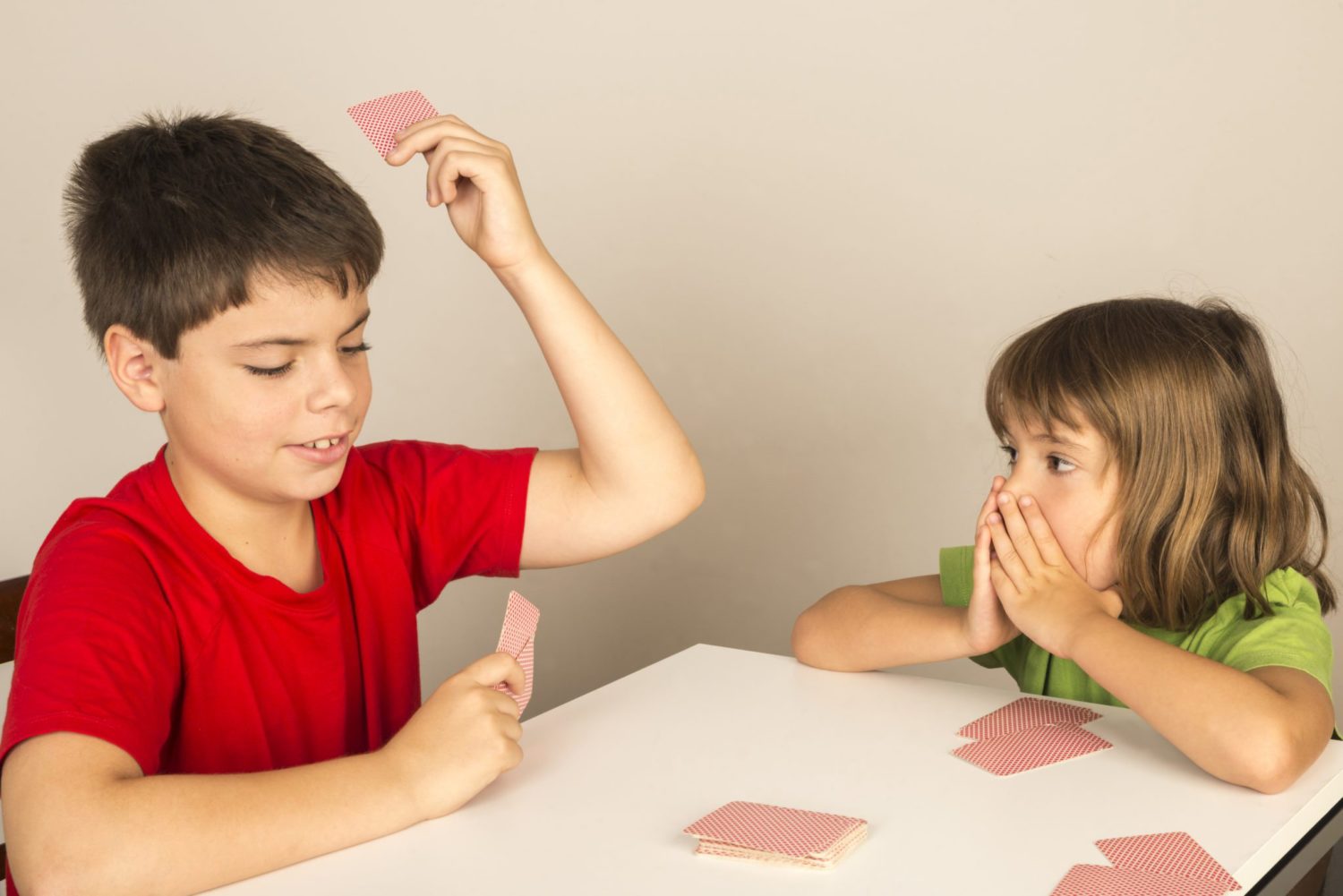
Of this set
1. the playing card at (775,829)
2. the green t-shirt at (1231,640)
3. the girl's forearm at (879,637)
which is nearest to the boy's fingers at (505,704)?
the playing card at (775,829)

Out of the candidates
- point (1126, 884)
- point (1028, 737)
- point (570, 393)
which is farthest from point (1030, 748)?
point (570, 393)

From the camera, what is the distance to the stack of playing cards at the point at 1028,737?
1.02 m

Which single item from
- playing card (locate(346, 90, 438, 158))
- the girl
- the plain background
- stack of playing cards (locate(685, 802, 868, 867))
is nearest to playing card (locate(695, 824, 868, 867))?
stack of playing cards (locate(685, 802, 868, 867))

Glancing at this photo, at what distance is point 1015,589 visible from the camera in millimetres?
1230

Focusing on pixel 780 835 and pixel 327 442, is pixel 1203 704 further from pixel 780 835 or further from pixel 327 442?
pixel 327 442

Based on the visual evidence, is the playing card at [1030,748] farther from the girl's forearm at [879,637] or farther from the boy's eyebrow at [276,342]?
the boy's eyebrow at [276,342]

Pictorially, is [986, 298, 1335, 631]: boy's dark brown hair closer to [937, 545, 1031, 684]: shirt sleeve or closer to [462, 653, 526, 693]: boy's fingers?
[937, 545, 1031, 684]: shirt sleeve

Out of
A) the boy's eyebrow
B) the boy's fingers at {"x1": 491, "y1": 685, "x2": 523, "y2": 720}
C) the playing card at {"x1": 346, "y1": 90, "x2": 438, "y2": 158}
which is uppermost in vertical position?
the playing card at {"x1": 346, "y1": 90, "x2": 438, "y2": 158}

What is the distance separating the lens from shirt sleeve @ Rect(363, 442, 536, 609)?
52.5 inches

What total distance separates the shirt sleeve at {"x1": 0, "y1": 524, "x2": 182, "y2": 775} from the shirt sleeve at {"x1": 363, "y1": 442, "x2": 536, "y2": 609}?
0.31 metres

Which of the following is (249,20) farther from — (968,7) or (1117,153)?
(1117,153)

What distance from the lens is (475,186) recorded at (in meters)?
1.21

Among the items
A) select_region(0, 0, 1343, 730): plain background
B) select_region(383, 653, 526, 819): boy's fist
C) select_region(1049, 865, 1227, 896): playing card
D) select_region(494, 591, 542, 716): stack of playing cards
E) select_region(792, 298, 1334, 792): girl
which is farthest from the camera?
select_region(0, 0, 1343, 730): plain background

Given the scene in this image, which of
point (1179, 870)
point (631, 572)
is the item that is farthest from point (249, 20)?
point (1179, 870)
